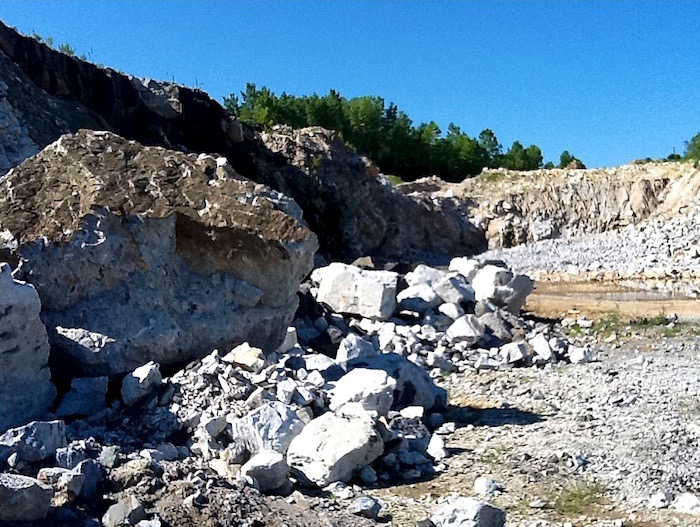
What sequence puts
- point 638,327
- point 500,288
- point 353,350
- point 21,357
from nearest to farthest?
1. point 21,357
2. point 353,350
3. point 500,288
4. point 638,327

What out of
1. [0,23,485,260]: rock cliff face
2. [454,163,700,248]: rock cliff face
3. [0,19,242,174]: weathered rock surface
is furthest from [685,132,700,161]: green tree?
[0,19,242,174]: weathered rock surface

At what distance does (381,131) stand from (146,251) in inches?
1621

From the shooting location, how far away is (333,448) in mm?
5715

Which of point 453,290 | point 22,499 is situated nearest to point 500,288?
point 453,290

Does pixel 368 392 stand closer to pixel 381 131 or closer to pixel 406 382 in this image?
pixel 406 382

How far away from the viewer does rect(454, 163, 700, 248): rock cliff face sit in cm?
3684

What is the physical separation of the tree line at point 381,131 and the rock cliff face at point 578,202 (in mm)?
Result: 7792

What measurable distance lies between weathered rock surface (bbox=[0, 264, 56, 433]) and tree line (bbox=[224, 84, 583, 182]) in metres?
35.8

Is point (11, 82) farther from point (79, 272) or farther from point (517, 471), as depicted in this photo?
point (517, 471)

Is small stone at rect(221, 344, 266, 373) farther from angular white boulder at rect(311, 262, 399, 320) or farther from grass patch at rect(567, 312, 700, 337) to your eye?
grass patch at rect(567, 312, 700, 337)

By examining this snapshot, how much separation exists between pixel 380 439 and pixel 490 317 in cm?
606

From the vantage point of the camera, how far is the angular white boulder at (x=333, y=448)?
18.6 ft

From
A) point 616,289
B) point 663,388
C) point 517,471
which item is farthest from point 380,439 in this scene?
point 616,289

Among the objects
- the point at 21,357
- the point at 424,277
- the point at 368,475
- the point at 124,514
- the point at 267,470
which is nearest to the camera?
the point at 124,514
